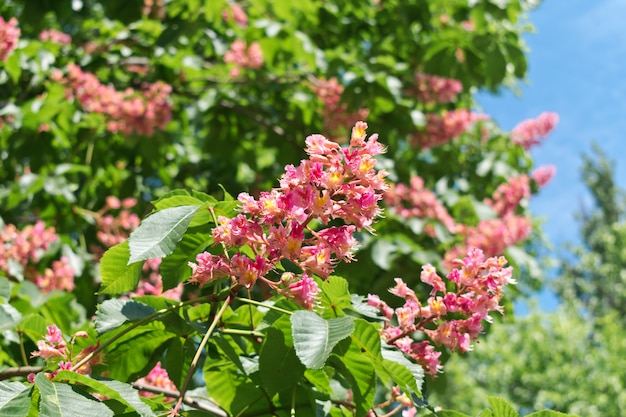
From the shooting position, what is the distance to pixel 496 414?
Answer: 1283 millimetres

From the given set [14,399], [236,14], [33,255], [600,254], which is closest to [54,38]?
[236,14]

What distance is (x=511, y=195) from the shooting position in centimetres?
431

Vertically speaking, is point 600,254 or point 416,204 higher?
point 600,254

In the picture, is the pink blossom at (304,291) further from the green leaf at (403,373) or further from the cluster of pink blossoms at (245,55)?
the cluster of pink blossoms at (245,55)

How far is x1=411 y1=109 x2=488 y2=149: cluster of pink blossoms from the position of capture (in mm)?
4438

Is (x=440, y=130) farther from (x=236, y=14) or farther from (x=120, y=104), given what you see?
(x=120, y=104)

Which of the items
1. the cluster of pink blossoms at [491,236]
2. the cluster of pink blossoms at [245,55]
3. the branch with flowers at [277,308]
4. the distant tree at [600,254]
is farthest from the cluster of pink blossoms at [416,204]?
the distant tree at [600,254]

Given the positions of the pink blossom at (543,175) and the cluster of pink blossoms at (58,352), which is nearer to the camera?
the cluster of pink blossoms at (58,352)

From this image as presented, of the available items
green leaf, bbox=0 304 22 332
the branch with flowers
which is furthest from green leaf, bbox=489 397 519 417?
green leaf, bbox=0 304 22 332

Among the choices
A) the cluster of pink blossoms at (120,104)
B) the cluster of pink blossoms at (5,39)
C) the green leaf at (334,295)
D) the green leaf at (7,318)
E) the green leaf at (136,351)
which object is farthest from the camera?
the cluster of pink blossoms at (120,104)

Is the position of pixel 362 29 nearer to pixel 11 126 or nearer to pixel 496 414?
pixel 11 126

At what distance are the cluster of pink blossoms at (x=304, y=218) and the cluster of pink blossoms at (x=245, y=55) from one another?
316 cm

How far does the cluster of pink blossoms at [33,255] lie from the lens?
3039mm

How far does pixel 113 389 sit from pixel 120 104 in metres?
2.95
